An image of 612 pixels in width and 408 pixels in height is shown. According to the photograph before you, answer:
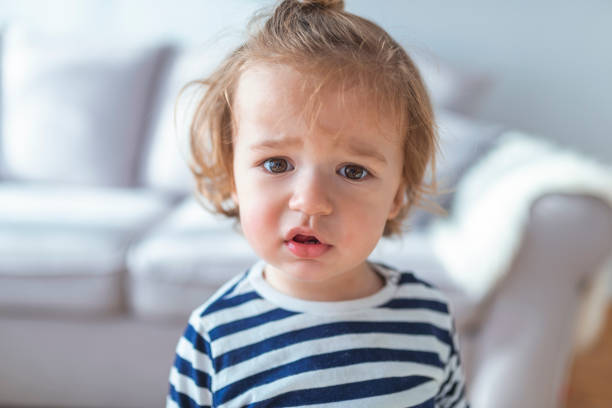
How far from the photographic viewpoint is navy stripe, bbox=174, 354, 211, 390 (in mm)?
695

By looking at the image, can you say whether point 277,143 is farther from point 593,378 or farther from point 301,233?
point 593,378

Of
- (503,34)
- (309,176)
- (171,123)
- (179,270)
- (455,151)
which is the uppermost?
(503,34)

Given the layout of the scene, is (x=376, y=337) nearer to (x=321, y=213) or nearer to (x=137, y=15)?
(x=321, y=213)

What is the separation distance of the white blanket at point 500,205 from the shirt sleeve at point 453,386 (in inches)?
22.4

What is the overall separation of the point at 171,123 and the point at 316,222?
1380 millimetres

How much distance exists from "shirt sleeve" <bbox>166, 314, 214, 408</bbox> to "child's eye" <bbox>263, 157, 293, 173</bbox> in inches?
7.9

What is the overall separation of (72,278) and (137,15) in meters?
1.34

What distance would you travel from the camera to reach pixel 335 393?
68 centimetres

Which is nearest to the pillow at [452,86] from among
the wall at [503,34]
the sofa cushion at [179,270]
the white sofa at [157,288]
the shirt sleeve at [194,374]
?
the white sofa at [157,288]

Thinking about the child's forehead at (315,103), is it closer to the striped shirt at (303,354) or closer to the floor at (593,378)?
the striped shirt at (303,354)

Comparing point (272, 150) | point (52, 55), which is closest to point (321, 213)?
point (272, 150)

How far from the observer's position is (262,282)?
2.47 feet

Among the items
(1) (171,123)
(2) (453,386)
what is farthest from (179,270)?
(2) (453,386)

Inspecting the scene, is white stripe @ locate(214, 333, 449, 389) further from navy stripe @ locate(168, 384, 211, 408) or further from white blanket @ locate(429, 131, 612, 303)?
white blanket @ locate(429, 131, 612, 303)
